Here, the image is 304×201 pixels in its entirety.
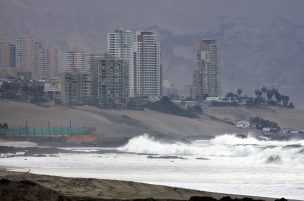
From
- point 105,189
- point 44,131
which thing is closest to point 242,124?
point 44,131

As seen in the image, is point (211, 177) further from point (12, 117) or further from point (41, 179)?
point (12, 117)

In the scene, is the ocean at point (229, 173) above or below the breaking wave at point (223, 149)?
above

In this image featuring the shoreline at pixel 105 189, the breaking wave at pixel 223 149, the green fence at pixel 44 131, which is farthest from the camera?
the green fence at pixel 44 131

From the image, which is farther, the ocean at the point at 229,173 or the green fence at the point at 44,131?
the green fence at the point at 44,131

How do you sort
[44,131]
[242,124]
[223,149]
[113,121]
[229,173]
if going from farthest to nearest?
[242,124] → [113,121] → [44,131] → [223,149] → [229,173]

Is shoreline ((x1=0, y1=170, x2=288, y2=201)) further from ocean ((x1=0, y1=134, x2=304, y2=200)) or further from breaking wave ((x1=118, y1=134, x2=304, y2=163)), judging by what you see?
breaking wave ((x1=118, y1=134, x2=304, y2=163))

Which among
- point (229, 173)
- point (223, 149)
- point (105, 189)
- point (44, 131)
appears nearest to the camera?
point (105, 189)

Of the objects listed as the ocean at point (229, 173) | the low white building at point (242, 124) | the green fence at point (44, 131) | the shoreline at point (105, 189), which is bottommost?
the low white building at point (242, 124)

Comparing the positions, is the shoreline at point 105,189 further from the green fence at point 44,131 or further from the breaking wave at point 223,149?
the green fence at point 44,131

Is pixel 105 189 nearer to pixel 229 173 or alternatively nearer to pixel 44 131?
pixel 229 173

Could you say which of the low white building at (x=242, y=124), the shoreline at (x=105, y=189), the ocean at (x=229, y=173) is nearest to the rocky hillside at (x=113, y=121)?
the low white building at (x=242, y=124)
